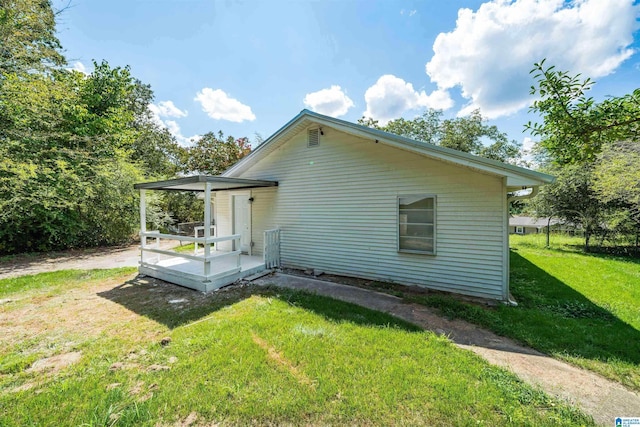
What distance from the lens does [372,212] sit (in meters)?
6.56

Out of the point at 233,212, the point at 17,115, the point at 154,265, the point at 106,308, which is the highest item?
the point at 17,115

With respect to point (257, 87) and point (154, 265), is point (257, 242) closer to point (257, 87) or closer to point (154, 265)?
point (154, 265)

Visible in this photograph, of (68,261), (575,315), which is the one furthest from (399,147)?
(68,261)

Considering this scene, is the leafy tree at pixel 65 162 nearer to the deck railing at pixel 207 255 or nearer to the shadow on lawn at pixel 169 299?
the deck railing at pixel 207 255

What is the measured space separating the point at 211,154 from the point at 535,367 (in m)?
23.0

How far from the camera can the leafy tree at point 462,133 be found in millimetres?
21812

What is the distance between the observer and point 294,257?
311 inches

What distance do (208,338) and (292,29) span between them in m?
9.70

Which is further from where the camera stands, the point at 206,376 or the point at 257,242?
the point at 257,242

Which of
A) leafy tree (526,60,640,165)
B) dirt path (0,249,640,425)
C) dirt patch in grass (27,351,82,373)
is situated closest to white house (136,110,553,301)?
leafy tree (526,60,640,165)

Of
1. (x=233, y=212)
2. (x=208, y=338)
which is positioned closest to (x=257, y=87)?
(x=233, y=212)

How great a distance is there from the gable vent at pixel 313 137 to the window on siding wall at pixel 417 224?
3.03m

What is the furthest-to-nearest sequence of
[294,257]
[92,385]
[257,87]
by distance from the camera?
[257,87] → [294,257] → [92,385]
